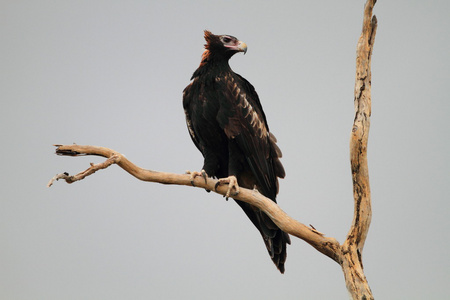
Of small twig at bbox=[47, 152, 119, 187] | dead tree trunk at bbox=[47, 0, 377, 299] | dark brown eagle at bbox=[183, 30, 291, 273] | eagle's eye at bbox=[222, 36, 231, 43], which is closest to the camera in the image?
small twig at bbox=[47, 152, 119, 187]

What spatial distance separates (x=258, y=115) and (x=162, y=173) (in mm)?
1038

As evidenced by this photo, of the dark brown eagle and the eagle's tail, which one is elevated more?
the dark brown eagle

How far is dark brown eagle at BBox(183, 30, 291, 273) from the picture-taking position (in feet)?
13.4

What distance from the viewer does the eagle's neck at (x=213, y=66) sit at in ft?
13.7

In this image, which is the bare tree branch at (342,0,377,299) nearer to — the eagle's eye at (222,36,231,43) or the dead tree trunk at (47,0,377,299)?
the dead tree trunk at (47,0,377,299)

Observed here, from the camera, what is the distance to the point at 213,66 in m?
4.23

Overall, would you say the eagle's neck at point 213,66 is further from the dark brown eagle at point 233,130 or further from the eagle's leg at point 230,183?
the eagle's leg at point 230,183

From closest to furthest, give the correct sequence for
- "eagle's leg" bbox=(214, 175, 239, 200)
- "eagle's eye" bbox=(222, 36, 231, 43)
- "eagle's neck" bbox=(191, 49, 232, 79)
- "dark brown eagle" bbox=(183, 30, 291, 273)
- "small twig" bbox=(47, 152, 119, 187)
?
"small twig" bbox=(47, 152, 119, 187) → "eagle's leg" bbox=(214, 175, 239, 200) → "dark brown eagle" bbox=(183, 30, 291, 273) → "eagle's neck" bbox=(191, 49, 232, 79) → "eagle's eye" bbox=(222, 36, 231, 43)

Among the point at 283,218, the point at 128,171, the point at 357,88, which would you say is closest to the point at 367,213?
the point at 283,218

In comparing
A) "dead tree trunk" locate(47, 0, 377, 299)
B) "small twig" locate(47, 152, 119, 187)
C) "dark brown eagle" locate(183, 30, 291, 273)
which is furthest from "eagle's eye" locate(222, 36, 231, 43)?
"small twig" locate(47, 152, 119, 187)

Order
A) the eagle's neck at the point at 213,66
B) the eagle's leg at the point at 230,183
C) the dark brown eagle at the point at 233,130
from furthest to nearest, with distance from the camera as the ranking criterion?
the eagle's neck at the point at 213,66
the dark brown eagle at the point at 233,130
the eagle's leg at the point at 230,183

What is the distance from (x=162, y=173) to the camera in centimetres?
376

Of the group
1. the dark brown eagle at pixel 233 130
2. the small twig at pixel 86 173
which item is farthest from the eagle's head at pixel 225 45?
the small twig at pixel 86 173

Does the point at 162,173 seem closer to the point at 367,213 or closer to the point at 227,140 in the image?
the point at 227,140
